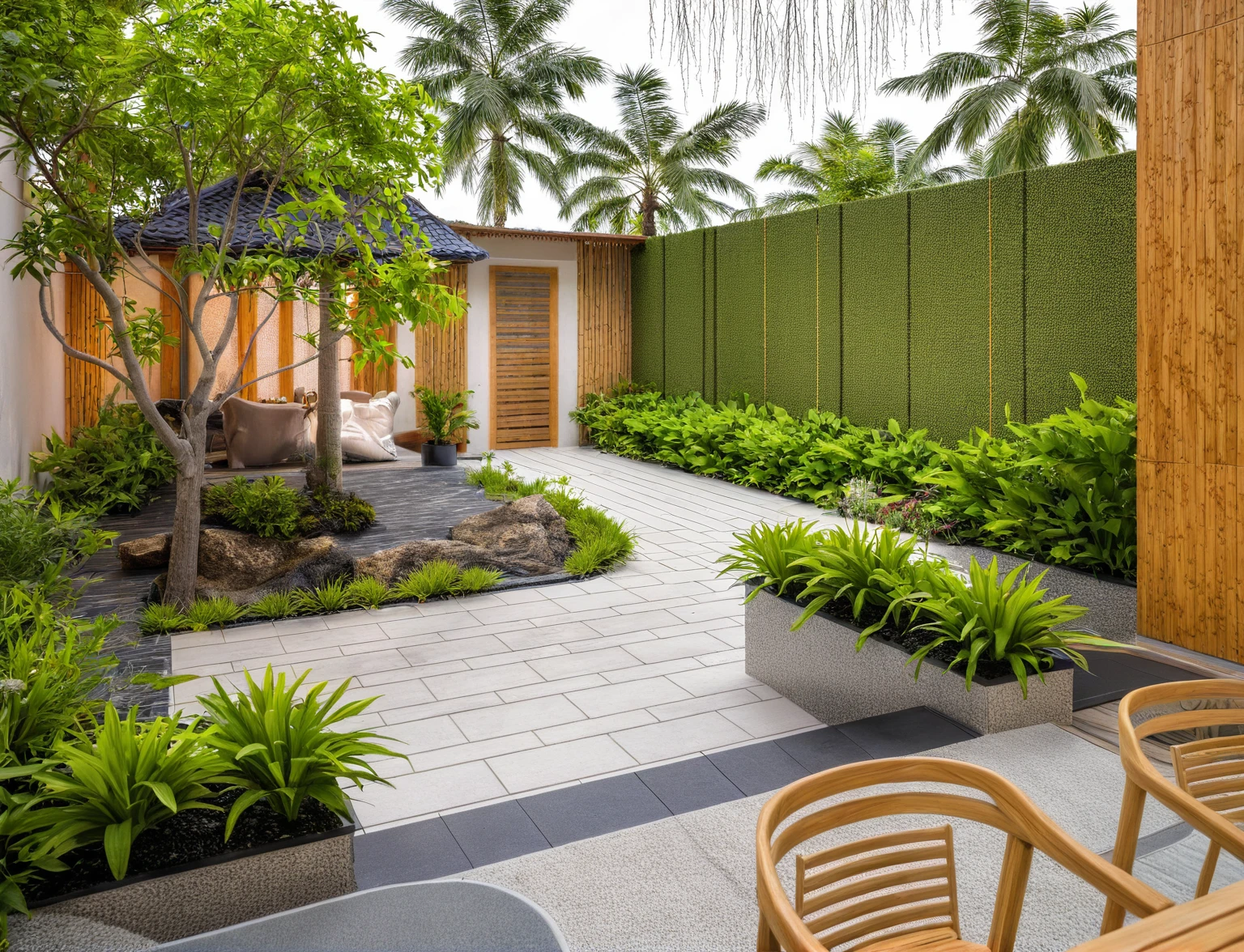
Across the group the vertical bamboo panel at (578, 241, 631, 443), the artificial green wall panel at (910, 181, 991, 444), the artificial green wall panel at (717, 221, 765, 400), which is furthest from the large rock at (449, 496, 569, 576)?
the vertical bamboo panel at (578, 241, 631, 443)

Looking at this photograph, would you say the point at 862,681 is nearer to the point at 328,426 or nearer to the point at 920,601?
the point at 920,601

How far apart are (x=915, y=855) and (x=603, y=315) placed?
43.0ft

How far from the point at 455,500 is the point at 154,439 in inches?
116

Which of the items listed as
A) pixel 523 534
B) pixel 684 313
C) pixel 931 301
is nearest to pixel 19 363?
pixel 523 534

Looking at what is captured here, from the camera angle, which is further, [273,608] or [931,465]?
[931,465]

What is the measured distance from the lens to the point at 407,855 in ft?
8.57

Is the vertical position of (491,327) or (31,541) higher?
(491,327)

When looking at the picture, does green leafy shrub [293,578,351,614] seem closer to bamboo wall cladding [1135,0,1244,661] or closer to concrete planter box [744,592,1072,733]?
concrete planter box [744,592,1072,733]

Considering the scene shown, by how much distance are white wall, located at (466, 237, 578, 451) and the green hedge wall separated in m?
Result: 1.82

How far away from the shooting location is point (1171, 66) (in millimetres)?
4562

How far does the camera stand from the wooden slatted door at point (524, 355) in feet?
44.7

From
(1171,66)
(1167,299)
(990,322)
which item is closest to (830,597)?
(1167,299)

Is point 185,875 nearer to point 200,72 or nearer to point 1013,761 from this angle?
point 1013,761

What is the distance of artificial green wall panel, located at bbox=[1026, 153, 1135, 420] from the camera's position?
23.1 feet
